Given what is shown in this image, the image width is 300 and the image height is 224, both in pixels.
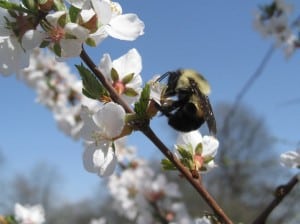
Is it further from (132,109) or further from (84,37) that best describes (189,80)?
(84,37)

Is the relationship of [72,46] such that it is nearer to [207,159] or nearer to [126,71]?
[126,71]

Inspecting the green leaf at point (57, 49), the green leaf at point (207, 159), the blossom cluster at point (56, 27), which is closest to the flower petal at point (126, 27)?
the blossom cluster at point (56, 27)

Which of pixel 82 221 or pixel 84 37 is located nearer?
pixel 84 37

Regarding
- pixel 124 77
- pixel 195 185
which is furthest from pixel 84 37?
pixel 195 185

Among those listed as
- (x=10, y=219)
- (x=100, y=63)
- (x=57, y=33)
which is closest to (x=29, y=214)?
A: (x=10, y=219)

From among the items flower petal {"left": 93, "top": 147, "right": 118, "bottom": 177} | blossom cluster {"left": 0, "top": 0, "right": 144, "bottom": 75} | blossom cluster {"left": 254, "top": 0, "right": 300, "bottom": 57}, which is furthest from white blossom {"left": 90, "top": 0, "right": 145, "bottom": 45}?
blossom cluster {"left": 254, "top": 0, "right": 300, "bottom": 57}

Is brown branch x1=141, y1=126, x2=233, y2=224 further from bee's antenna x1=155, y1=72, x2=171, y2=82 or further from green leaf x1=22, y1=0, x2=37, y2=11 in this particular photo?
green leaf x1=22, y1=0, x2=37, y2=11
